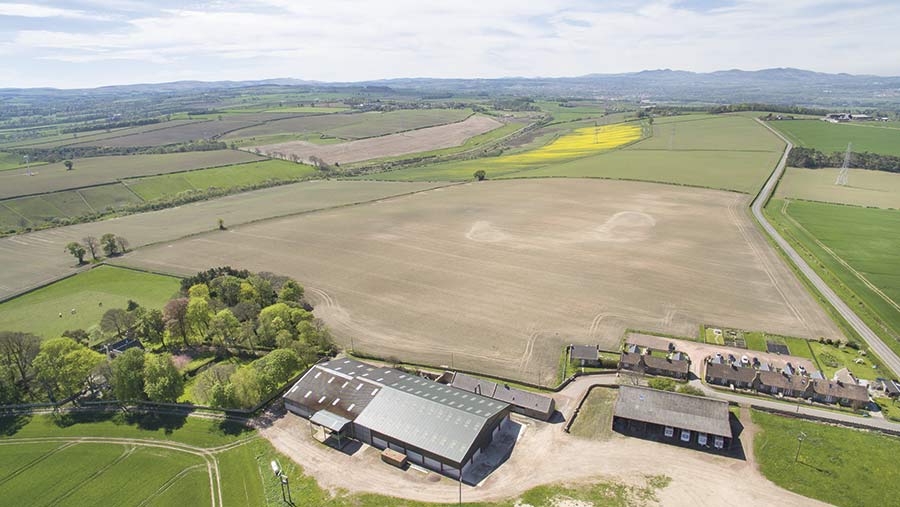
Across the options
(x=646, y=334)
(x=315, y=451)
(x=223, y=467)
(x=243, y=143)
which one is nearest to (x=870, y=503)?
(x=646, y=334)

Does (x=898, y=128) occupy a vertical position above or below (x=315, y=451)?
above

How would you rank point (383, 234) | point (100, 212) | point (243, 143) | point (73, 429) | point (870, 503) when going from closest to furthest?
point (870, 503)
point (73, 429)
point (383, 234)
point (100, 212)
point (243, 143)

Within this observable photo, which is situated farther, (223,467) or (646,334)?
(646,334)

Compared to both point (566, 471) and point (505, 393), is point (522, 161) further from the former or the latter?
point (566, 471)

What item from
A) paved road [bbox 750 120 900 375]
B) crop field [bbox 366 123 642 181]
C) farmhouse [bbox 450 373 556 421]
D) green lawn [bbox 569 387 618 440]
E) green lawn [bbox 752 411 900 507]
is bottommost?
green lawn [bbox 569 387 618 440]

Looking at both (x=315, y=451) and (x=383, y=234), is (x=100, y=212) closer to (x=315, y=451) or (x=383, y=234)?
(x=383, y=234)

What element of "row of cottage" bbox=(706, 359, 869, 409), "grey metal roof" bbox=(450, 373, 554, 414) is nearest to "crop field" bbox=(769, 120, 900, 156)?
"row of cottage" bbox=(706, 359, 869, 409)

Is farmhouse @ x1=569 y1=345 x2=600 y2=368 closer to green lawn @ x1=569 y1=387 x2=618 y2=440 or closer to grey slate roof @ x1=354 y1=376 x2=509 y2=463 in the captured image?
green lawn @ x1=569 y1=387 x2=618 y2=440
